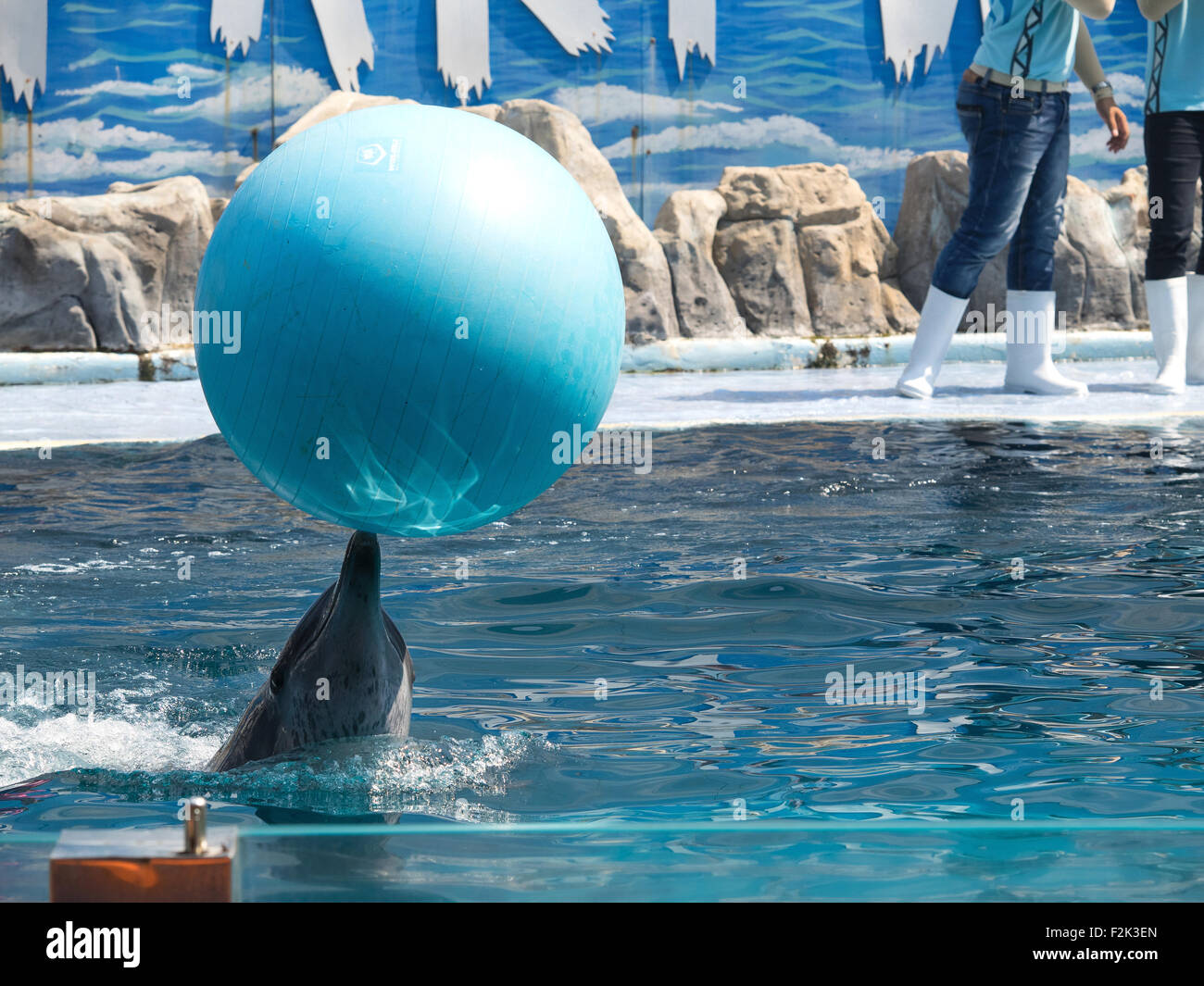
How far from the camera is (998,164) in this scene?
8094 mm

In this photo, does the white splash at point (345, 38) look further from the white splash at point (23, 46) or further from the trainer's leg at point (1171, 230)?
the trainer's leg at point (1171, 230)

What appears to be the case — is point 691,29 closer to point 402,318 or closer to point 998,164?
point 998,164

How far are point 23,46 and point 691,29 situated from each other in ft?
19.4

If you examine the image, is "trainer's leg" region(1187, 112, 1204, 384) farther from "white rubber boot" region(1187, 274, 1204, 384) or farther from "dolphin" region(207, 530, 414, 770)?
"dolphin" region(207, 530, 414, 770)

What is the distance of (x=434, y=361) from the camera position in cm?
229

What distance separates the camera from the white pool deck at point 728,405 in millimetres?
7613

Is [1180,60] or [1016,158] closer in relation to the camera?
[1016,158]

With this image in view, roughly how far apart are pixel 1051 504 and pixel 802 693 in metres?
2.58

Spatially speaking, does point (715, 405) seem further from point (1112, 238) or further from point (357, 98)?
point (1112, 238)

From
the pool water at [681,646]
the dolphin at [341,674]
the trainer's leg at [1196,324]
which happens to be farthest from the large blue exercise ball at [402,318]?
the trainer's leg at [1196,324]

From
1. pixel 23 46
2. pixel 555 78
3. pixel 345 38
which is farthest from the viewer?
pixel 555 78

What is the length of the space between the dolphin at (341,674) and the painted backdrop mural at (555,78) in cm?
1099

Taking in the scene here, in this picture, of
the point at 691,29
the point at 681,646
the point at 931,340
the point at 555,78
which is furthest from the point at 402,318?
the point at 691,29
